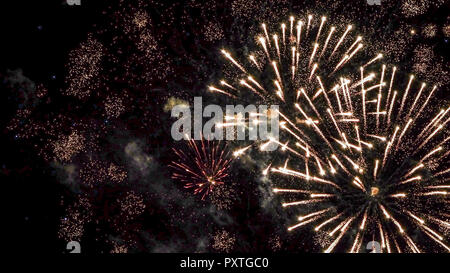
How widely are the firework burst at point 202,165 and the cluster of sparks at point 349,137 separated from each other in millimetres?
187

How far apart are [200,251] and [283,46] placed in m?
4.50

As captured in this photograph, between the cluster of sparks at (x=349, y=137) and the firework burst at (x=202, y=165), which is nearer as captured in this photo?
the cluster of sparks at (x=349, y=137)

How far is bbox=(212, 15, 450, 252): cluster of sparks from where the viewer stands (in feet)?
22.3

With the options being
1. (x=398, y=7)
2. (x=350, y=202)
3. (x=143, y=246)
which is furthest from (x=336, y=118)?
(x=143, y=246)

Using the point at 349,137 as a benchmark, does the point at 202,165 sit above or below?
below

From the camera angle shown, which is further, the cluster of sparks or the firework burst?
the firework burst

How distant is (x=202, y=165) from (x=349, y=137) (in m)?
2.97

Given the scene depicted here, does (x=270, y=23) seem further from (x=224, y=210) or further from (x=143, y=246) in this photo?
(x=143, y=246)

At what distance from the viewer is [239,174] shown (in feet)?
23.4

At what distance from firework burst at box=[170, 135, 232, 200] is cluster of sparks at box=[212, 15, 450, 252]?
0.19 metres

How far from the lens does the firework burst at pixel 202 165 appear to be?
22.7ft

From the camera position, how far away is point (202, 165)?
6.92 m

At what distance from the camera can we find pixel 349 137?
686 cm

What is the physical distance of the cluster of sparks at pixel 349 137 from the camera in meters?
6.80
